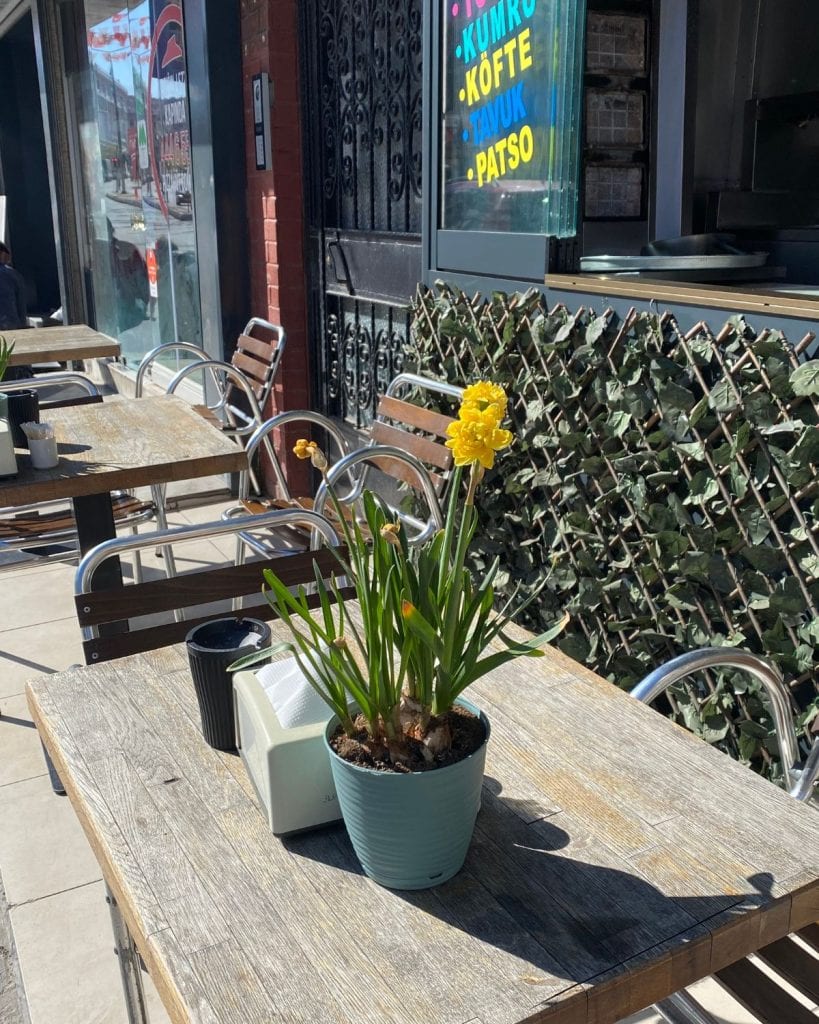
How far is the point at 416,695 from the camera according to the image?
1040mm

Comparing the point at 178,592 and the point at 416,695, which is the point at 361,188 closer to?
the point at 178,592

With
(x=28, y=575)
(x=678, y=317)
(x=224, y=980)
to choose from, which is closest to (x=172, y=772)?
(x=224, y=980)

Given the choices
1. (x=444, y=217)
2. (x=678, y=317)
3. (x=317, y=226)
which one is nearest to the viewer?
(x=678, y=317)

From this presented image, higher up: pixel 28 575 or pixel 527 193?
pixel 527 193

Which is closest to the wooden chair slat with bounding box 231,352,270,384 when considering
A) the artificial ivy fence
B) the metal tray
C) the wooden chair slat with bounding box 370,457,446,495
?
the artificial ivy fence

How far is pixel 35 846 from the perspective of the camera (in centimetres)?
234

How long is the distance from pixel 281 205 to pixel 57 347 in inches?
48.4

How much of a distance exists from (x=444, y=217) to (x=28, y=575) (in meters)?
2.28

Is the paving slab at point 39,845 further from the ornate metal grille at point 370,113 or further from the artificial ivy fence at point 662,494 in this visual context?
the ornate metal grille at point 370,113

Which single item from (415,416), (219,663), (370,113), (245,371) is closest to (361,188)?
(370,113)

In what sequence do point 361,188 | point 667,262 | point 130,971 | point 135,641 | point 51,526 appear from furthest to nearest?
point 361,188, point 51,526, point 667,262, point 135,641, point 130,971

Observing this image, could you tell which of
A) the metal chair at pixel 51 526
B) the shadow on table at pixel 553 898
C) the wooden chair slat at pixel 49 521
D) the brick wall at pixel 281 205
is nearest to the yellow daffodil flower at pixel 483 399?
the shadow on table at pixel 553 898

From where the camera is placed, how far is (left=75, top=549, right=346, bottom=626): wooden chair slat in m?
1.67

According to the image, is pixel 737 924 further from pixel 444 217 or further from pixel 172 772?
pixel 444 217
